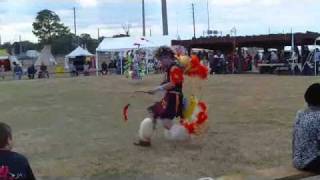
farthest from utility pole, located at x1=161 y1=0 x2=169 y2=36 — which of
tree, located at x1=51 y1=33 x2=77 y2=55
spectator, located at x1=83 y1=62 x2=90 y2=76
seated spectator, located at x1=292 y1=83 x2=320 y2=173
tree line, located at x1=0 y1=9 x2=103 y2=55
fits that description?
tree line, located at x1=0 y1=9 x2=103 y2=55

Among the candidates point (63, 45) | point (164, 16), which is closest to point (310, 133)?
point (164, 16)

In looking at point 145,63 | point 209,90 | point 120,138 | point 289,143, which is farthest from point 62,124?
point 145,63

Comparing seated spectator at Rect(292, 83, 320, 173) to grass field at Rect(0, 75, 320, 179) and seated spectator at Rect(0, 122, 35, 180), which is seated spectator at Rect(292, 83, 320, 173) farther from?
seated spectator at Rect(0, 122, 35, 180)

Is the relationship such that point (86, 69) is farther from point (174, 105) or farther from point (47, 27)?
point (47, 27)

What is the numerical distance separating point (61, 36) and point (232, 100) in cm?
10997

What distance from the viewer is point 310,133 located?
21.4ft

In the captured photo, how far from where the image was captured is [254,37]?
40250 millimetres

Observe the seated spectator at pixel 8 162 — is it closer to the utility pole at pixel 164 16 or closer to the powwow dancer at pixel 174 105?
the powwow dancer at pixel 174 105

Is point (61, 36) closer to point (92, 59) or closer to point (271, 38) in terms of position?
point (92, 59)

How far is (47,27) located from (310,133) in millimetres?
124413

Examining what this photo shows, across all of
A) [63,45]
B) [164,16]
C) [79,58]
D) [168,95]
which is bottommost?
[79,58]

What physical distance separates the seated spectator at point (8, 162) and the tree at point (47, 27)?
123400mm

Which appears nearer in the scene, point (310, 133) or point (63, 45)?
point (310, 133)

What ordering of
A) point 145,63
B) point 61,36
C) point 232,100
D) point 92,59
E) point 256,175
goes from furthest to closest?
point 61,36 < point 92,59 < point 145,63 < point 232,100 < point 256,175
